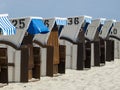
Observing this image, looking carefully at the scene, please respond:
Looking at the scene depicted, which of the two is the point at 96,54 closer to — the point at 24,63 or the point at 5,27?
the point at 24,63

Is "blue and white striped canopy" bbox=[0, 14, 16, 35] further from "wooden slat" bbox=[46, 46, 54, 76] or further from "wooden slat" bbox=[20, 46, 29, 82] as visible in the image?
"wooden slat" bbox=[46, 46, 54, 76]

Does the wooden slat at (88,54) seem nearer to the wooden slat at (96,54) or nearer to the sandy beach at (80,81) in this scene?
the sandy beach at (80,81)

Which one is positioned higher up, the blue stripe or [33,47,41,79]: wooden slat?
the blue stripe

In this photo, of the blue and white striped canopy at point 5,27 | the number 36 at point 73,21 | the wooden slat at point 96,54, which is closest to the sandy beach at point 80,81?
the wooden slat at point 96,54

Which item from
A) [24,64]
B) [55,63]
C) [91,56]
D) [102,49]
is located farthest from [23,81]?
[102,49]

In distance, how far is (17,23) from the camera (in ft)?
51.0

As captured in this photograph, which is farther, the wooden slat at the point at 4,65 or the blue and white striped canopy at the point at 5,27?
the wooden slat at the point at 4,65

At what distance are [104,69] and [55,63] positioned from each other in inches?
152

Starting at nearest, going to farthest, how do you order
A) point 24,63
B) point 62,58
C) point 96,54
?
point 24,63 → point 62,58 → point 96,54

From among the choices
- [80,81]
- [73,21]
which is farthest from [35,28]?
[73,21]

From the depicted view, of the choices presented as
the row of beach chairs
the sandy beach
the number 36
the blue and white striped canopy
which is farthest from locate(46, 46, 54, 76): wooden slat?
the blue and white striped canopy

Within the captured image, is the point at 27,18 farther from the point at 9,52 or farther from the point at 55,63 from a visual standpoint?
the point at 55,63

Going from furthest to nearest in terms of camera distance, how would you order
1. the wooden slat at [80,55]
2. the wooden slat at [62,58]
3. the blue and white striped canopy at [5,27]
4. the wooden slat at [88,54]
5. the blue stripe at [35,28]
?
the wooden slat at [88,54] → the wooden slat at [80,55] → the wooden slat at [62,58] → the blue stripe at [35,28] → the blue and white striped canopy at [5,27]

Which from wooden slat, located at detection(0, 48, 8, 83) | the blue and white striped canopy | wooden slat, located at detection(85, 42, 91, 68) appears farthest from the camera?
wooden slat, located at detection(85, 42, 91, 68)
